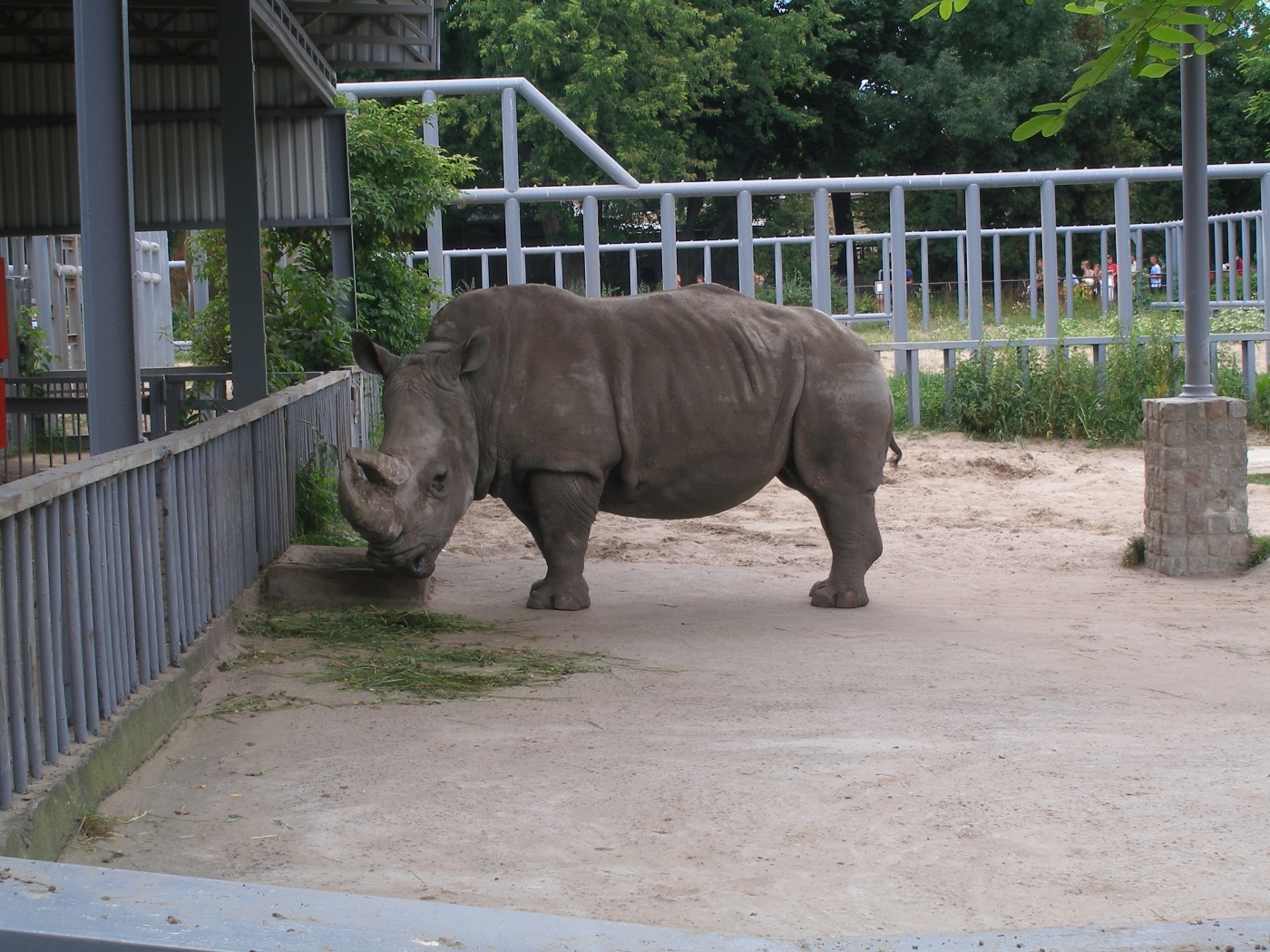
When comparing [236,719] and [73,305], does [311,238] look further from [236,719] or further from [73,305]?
[236,719]

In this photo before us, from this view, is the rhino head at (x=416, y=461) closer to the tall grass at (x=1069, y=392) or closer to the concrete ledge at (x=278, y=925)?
the concrete ledge at (x=278, y=925)

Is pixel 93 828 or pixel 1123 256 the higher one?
pixel 1123 256

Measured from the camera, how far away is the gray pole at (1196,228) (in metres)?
8.63

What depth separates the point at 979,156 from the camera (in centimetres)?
3709

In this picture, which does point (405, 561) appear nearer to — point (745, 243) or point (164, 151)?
point (164, 151)

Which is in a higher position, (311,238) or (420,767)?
(311,238)

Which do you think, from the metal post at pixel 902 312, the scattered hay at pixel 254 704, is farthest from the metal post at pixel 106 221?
the metal post at pixel 902 312

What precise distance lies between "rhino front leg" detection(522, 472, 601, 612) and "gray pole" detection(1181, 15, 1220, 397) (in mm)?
4269

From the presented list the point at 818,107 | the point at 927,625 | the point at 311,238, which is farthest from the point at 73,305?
the point at 818,107

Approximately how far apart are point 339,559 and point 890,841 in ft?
13.5

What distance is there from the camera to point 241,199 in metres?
8.92

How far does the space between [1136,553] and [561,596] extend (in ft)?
13.5

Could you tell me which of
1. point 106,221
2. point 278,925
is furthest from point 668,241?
point 278,925

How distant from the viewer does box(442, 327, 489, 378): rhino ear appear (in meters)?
6.62
